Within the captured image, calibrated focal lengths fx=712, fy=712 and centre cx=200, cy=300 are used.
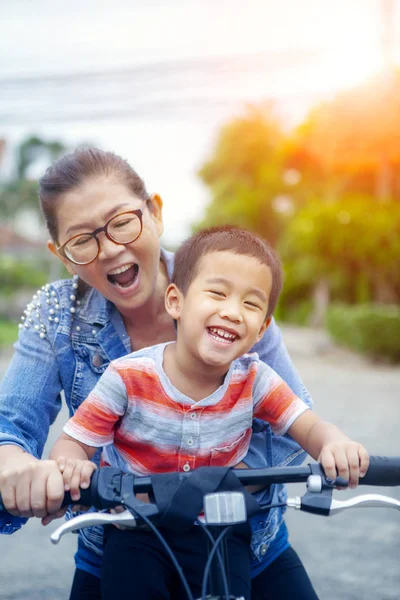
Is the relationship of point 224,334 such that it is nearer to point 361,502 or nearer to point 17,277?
point 361,502

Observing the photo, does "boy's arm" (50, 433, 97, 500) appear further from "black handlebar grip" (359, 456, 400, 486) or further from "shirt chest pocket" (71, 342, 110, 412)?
"black handlebar grip" (359, 456, 400, 486)

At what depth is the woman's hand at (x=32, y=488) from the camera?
1613 mm

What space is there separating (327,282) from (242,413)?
2553 centimetres

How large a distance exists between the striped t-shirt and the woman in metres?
0.21

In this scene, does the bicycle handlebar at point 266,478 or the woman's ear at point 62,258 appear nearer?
the bicycle handlebar at point 266,478

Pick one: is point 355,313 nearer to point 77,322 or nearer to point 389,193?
point 389,193

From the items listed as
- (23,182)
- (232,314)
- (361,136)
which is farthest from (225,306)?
(23,182)

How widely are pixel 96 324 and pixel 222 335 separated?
597 millimetres

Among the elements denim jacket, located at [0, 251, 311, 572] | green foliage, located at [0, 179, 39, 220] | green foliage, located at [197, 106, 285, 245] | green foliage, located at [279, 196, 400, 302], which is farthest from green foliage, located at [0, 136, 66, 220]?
denim jacket, located at [0, 251, 311, 572]

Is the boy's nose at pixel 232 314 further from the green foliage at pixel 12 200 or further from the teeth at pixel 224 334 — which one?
the green foliage at pixel 12 200

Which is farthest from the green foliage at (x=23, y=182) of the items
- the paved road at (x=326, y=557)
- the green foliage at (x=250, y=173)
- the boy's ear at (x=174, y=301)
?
the boy's ear at (x=174, y=301)

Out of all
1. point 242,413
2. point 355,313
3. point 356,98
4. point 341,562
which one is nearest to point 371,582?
point 341,562

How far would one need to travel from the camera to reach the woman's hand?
5.29 feet

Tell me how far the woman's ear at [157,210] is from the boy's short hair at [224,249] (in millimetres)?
357
